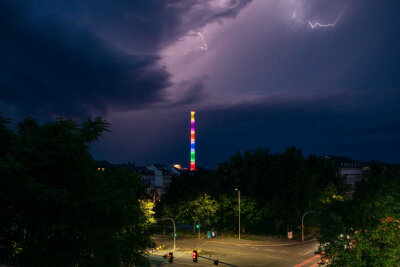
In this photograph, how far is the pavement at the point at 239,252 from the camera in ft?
140

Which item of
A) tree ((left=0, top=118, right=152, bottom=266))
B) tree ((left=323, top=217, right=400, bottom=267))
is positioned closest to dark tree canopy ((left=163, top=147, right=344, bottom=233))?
tree ((left=323, top=217, right=400, bottom=267))

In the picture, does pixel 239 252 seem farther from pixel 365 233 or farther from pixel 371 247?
pixel 371 247

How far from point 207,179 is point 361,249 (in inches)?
2168

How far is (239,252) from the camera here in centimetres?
4962

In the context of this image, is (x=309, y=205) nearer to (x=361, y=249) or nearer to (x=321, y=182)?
(x=321, y=182)

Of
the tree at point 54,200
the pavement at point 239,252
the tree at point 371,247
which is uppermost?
the tree at point 54,200

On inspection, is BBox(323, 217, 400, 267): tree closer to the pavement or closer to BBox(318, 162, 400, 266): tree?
BBox(318, 162, 400, 266): tree

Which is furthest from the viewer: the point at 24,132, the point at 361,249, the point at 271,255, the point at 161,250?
the point at 161,250

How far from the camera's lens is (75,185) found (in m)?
14.3

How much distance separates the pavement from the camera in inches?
1685

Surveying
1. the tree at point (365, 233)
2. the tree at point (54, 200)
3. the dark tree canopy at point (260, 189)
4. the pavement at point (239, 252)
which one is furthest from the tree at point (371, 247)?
the dark tree canopy at point (260, 189)

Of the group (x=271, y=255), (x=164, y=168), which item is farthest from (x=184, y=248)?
(x=164, y=168)

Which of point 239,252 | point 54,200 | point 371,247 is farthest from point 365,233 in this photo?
point 239,252

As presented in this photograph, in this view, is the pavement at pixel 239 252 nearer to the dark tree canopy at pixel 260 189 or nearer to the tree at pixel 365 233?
the dark tree canopy at pixel 260 189
